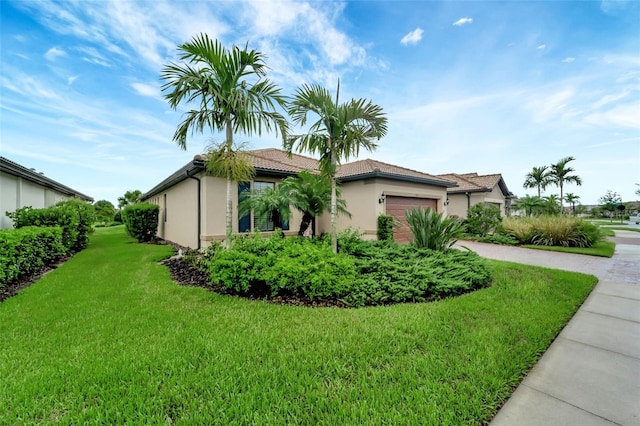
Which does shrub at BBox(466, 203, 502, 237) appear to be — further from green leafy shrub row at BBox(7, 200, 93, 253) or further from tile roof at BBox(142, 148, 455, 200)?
green leafy shrub row at BBox(7, 200, 93, 253)

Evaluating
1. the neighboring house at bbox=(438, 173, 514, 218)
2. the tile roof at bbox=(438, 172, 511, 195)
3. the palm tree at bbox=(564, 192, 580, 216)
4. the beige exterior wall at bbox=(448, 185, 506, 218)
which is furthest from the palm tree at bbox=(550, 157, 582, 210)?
the palm tree at bbox=(564, 192, 580, 216)

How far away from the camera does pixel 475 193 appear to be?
1889cm

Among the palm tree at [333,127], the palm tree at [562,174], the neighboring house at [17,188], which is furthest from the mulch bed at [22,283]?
the palm tree at [562,174]

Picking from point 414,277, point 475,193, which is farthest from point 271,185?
point 475,193

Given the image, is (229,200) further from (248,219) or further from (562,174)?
(562,174)

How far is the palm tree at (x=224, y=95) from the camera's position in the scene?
256 inches

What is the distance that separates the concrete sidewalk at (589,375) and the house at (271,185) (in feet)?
22.7

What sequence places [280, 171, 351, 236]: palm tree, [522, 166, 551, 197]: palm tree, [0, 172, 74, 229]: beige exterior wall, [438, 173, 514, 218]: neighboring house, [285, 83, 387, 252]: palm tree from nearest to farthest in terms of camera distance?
[285, 83, 387, 252]: palm tree < [280, 171, 351, 236]: palm tree < [0, 172, 74, 229]: beige exterior wall < [438, 173, 514, 218]: neighboring house < [522, 166, 551, 197]: palm tree

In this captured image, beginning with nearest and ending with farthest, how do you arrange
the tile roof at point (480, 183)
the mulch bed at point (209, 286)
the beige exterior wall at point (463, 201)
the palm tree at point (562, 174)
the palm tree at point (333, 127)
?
1. the mulch bed at point (209, 286)
2. the palm tree at point (333, 127)
3. the tile roof at point (480, 183)
4. the beige exterior wall at point (463, 201)
5. the palm tree at point (562, 174)

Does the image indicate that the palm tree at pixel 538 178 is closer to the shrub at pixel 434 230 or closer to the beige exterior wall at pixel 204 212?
the shrub at pixel 434 230

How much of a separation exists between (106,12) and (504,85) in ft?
43.8

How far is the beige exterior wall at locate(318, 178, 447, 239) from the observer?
11.6 m

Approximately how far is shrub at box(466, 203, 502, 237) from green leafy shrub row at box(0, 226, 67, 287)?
1819 centimetres

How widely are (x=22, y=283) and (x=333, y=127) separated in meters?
8.44
